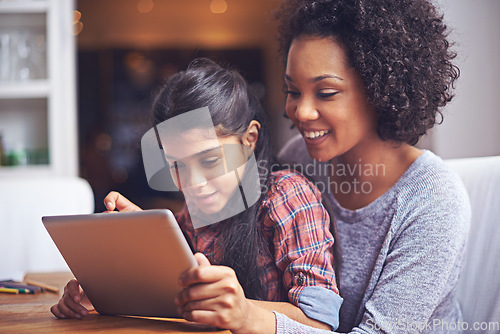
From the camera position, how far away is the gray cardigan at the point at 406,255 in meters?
0.95

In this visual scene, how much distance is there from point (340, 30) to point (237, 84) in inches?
10.3

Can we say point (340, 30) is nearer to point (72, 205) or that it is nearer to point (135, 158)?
point (72, 205)

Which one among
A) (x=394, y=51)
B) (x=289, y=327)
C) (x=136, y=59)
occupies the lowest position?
(x=289, y=327)

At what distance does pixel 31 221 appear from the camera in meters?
1.90

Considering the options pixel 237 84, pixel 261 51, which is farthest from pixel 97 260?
pixel 261 51

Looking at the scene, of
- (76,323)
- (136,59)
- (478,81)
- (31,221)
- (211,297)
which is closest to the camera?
(211,297)

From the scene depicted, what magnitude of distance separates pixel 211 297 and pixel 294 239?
0.31 meters

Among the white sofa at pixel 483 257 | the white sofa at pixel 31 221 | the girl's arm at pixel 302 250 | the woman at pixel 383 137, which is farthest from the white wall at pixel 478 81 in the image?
the white sofa at pixel 31 221

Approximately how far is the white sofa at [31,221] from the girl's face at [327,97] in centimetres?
Answer: 118

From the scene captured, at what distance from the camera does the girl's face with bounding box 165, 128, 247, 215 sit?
1.03 metres

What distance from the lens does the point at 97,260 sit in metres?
0.79

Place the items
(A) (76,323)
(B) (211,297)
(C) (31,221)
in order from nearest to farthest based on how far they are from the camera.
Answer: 1. (B) (211,297)
2. (A) (76,323)
3. (C) (31,221)

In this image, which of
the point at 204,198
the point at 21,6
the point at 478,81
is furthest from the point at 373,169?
the point at 21,6

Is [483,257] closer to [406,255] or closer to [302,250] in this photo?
[406,255]
